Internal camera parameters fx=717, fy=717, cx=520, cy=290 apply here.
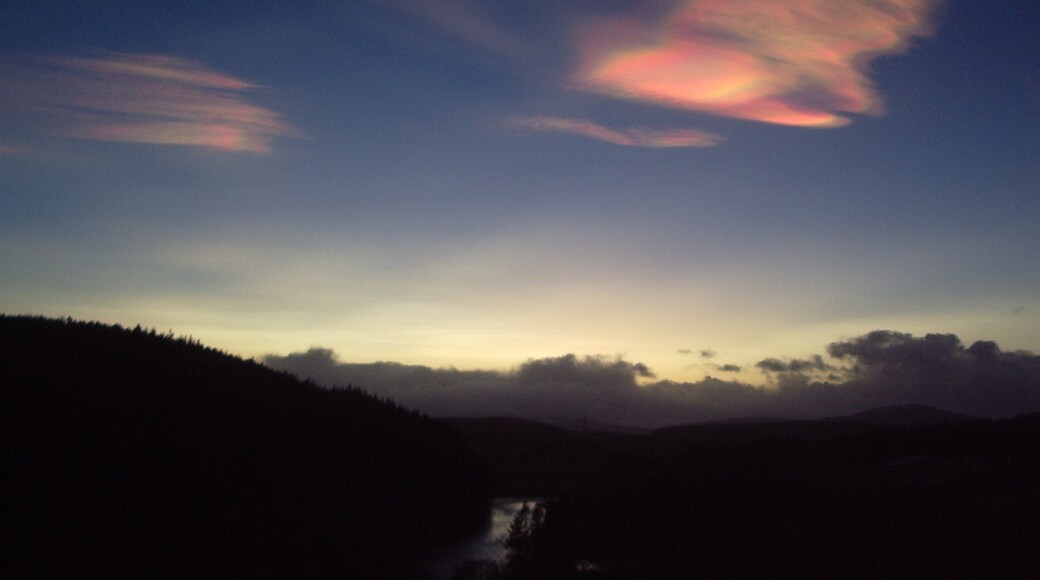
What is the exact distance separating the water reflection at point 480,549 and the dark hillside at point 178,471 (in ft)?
3.35

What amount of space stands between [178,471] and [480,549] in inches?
332

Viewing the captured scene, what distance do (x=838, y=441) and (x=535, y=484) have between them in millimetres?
19223

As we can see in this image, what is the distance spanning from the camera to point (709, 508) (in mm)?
19562

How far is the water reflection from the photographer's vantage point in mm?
17147

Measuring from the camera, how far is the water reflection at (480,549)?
56.3ft

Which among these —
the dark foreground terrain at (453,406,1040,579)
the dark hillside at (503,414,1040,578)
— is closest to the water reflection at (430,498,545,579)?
the dark foreground terrain at (453,406,1040,579)

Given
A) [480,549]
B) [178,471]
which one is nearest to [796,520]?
[480,549]

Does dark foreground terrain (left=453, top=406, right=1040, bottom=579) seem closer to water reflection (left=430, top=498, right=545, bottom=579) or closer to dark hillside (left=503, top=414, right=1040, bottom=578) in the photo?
dark hillside (left=503, top=414, right=1040, bottom=578)

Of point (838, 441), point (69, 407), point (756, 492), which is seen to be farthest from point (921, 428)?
point (69, 407)

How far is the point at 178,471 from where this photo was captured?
1694 centimetres

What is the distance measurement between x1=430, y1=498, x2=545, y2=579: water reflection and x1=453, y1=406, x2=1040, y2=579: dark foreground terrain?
954 millimetres

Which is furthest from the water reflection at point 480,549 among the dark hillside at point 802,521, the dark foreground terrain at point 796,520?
the dark hillside at point 802,521

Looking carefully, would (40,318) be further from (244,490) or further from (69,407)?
(244,490)

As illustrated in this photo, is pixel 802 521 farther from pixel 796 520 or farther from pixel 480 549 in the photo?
pixel 480 549
